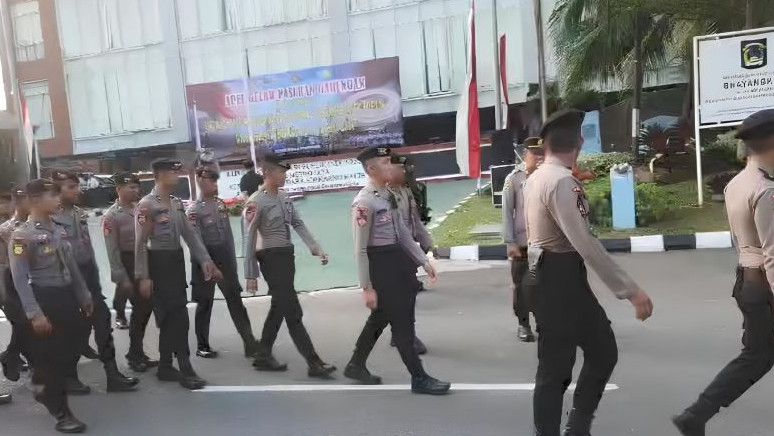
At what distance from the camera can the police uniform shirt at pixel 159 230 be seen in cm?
516

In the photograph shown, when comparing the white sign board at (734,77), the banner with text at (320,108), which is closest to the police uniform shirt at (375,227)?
the white sign board at (734,77)

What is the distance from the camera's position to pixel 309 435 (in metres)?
4.06

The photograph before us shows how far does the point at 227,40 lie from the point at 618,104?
11.2 meters

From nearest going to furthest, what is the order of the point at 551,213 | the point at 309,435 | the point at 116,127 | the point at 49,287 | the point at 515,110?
the point at 551,213 < the point at 309,435 < the point at 49,287 < the point at 515,110 < the point at 116,127

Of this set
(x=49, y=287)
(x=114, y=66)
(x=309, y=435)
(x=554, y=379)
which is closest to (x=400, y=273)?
(x=309, y=435)

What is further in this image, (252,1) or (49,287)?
(252,1)

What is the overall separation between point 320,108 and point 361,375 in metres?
13.5

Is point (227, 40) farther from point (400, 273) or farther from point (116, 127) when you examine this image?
point (400, 273)

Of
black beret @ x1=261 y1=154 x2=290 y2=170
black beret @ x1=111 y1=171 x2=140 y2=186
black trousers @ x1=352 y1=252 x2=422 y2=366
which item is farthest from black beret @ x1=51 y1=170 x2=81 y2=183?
black trousers @ x1=352 y1=252 x2=422 y2=366

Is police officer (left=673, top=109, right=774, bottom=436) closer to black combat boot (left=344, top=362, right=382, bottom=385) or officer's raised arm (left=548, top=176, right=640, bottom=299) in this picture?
officer's raised arm (left=548, top=176, right=640, bottom=299)

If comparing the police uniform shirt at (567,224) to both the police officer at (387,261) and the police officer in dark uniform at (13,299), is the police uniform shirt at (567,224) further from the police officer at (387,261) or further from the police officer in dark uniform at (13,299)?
the police officer in dark uniform at (13,299)

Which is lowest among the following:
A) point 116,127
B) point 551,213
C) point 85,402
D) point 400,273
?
point 85,402

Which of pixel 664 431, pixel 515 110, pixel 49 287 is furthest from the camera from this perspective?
pixel 515 110

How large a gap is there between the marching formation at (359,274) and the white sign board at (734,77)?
21.0 ft
